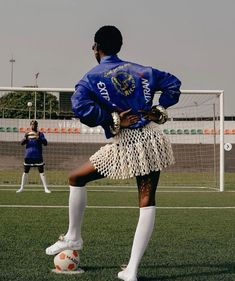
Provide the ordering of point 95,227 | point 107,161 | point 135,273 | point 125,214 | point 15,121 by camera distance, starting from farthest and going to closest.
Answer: point 15,121 < point 125,214 < point 95,227 < point 107,161 < point 135,273

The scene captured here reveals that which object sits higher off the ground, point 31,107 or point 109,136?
point 31,107

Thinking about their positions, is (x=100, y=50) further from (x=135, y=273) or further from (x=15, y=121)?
(x=15, y=121)

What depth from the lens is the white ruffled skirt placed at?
4859 millimetres

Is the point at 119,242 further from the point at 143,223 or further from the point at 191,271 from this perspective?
the point at 143,223

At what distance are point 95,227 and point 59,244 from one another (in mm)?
3032

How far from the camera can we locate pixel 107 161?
4938mm

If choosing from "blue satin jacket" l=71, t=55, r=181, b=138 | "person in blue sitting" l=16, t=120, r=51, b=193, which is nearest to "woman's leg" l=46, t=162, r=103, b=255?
"blue satin jacket" l=71, t=55, r=181, b=138

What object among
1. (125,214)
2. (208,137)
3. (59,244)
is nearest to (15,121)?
(208,137)

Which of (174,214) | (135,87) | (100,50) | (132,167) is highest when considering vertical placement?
(100,50)

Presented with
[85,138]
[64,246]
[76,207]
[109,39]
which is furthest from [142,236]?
[85,138]

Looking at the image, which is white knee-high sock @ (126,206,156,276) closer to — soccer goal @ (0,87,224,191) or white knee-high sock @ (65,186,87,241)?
white knee-high sock @ (65,186,87,241)

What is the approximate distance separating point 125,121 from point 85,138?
1835cm

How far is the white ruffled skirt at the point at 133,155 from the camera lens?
15.9 ft

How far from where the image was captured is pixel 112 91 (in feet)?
15.6
